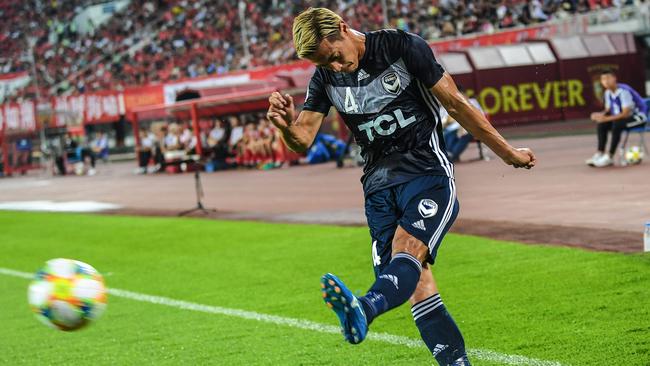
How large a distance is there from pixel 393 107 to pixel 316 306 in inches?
157

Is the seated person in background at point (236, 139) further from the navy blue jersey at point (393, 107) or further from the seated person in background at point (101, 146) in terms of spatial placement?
the navy blue jersey at point (393, 107)

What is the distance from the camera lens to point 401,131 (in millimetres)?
4953

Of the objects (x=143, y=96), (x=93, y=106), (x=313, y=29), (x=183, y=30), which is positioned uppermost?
(x=183, y=30)

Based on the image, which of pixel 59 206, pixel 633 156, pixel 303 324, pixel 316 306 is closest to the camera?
pixel 303 324

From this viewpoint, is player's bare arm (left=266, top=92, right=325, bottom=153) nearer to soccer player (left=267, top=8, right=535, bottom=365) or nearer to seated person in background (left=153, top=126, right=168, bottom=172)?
soccer player (left=267, top=8, right=535, bottom=365)

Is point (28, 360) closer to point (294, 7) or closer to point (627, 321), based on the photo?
point (627, 321)

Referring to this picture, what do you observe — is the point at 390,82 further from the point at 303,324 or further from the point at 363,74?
the point at 303,324

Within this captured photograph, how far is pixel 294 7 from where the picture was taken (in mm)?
49781

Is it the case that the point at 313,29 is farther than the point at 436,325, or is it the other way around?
the point at 436,325

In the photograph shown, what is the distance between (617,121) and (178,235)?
8.70 m

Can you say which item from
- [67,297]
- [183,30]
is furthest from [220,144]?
[67,297]

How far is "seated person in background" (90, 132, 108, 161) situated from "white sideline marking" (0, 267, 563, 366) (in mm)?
46451

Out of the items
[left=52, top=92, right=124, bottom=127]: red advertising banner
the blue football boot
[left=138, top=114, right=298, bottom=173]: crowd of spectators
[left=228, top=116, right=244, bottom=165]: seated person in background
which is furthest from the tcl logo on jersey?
[left=52, top=92, right=124, bottom=127]: red advertising banner

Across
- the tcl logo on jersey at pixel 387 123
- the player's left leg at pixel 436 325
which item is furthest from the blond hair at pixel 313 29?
the player's left leg at pixel 436 325
